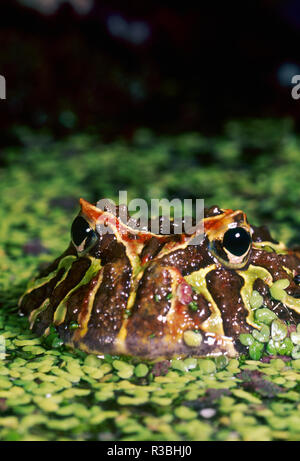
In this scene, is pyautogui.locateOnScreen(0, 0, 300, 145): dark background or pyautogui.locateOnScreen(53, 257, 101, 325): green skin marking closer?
pyautogui.locateOnScreen(53, 257, 101, 325): green skin marking

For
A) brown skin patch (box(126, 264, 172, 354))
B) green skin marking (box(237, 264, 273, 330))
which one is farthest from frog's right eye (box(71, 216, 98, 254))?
green skin marking (box(237, 264, 273, 330))

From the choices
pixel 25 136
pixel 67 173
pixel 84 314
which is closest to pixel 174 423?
pixel 84 314

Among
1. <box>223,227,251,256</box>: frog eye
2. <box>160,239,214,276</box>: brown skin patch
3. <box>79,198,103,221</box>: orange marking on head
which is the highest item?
<box>79,198,103,221</box>: orange marking on head

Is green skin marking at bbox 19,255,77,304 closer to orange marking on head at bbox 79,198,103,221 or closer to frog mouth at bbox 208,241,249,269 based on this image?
Answer: orange marking on head at bbox 79,198,103,221

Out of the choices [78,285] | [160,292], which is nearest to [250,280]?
[160,292]

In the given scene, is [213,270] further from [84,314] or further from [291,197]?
[291,197]
